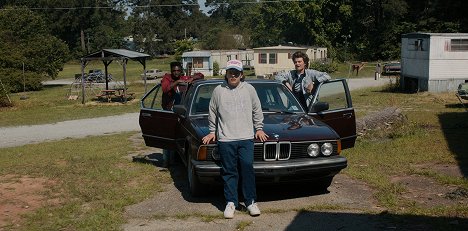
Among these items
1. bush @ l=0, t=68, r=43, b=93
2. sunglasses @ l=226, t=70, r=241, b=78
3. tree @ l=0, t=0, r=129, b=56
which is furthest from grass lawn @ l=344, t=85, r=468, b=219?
tree @ l=0, t=0, r=129, b=56

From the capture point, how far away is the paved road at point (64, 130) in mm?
15250

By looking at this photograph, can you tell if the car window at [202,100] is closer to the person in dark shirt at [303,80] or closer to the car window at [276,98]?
the car window at [276,98]

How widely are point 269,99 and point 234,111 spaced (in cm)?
204

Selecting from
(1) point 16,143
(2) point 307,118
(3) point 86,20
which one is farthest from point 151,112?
(3) point 86,20

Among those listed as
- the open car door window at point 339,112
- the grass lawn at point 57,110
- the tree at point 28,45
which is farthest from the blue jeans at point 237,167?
the tree at point 28,45

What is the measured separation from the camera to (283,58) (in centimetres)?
5009

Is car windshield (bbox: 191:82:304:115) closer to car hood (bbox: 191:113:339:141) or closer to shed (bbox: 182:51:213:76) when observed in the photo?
car hood (bbox: 191:113:339:141)

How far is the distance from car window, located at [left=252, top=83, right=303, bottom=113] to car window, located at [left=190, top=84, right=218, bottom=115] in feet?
2.43

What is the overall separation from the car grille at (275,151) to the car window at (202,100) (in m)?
1.46

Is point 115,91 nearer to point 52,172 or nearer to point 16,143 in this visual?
point 16,143

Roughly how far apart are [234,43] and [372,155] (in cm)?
7825

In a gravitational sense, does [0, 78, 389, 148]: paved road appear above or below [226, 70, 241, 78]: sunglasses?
below

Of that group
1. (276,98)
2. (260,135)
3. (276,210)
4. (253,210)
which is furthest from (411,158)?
(253,210)

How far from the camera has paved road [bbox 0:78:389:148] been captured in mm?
15250
